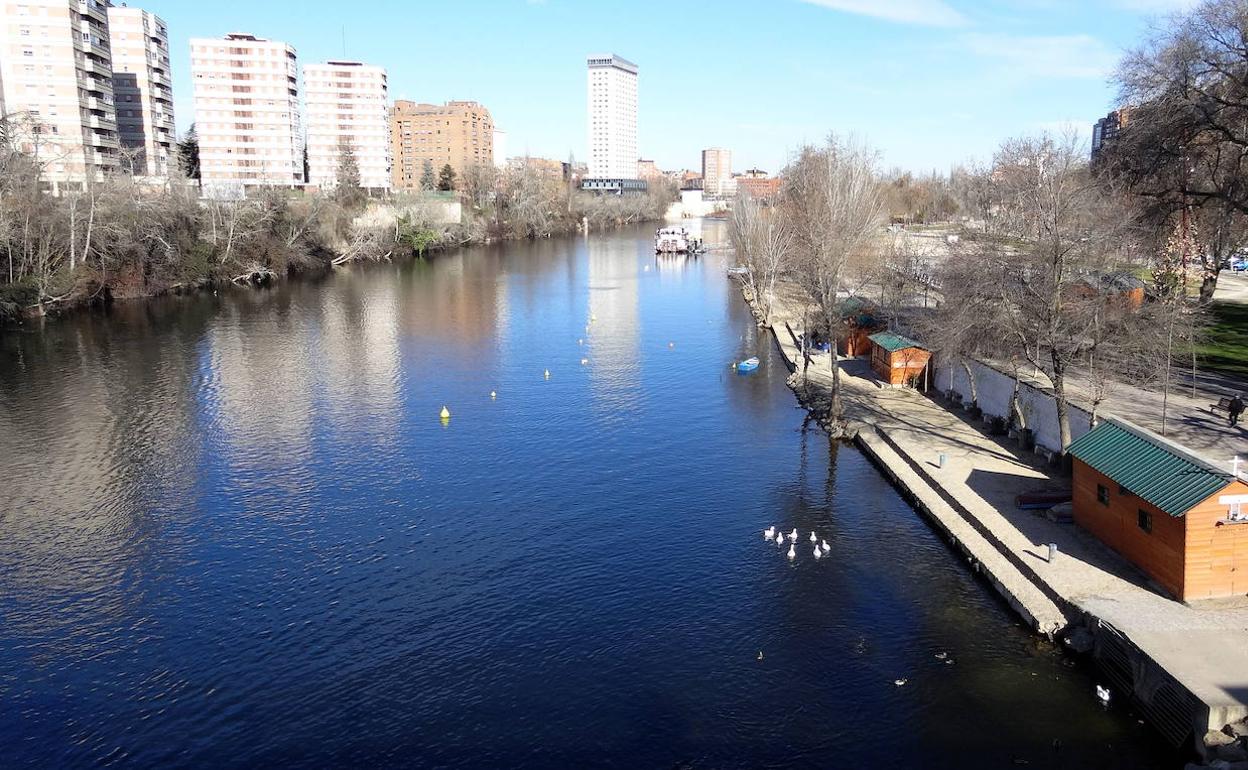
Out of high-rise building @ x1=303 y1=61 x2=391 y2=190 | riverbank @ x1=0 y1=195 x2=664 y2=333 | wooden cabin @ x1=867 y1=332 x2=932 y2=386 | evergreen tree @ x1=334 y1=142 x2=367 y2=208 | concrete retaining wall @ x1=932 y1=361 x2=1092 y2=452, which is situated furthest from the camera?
high-rise building @ x1=303 y1=61 x2=391 y2=190

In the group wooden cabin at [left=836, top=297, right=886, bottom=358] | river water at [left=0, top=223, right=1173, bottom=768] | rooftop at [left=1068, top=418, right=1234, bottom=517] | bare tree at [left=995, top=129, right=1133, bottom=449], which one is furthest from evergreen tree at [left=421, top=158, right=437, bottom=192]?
rooftop at [left=1068, top=418, right=1234, bottom=517]

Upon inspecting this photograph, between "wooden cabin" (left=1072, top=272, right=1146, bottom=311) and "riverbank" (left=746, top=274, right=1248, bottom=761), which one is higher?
"wooden cabin" (left=1072, top=272, right=1146, bottom=311)

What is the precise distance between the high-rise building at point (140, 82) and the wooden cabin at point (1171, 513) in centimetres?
10383

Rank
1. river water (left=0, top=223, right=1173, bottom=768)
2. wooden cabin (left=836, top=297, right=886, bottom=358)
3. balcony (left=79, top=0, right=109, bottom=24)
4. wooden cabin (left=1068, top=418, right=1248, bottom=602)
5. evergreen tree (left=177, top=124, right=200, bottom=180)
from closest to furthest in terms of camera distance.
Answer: river water (left=0, top=223, right=1173, bottom=768)
wooden cabin (left=1068, top=418, right=1248, bottom=602)
wooden cabin (left=836, top=297, right=886, bottom=358)
balcony (left=79, top=0, right=109, bottom=24)
evergreen tree (left=177, top=124, right=200, bottom=180)

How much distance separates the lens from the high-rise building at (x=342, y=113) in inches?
4855

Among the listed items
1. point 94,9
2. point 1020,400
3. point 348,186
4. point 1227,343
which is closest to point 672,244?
point 348,186

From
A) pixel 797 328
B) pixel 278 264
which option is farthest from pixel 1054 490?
pixel 278 264

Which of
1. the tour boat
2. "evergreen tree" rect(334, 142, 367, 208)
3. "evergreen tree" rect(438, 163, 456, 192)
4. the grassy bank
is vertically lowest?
the grassy bank

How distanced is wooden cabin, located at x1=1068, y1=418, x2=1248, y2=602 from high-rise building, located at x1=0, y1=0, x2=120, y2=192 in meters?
74.1

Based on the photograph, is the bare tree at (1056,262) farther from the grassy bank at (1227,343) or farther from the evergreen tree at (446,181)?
the evergreen tree at (446,181)

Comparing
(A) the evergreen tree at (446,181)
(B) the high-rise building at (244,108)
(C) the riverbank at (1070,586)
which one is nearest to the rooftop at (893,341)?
(C) the riverbank at (1070,586)

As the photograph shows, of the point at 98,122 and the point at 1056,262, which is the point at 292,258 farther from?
the point at 1056,262

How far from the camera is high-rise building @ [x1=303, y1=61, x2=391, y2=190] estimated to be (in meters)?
123

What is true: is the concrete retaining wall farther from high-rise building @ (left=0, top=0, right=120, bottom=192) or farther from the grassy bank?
high-rise building @ (left=0, top=0, right=120, bottom=192)
